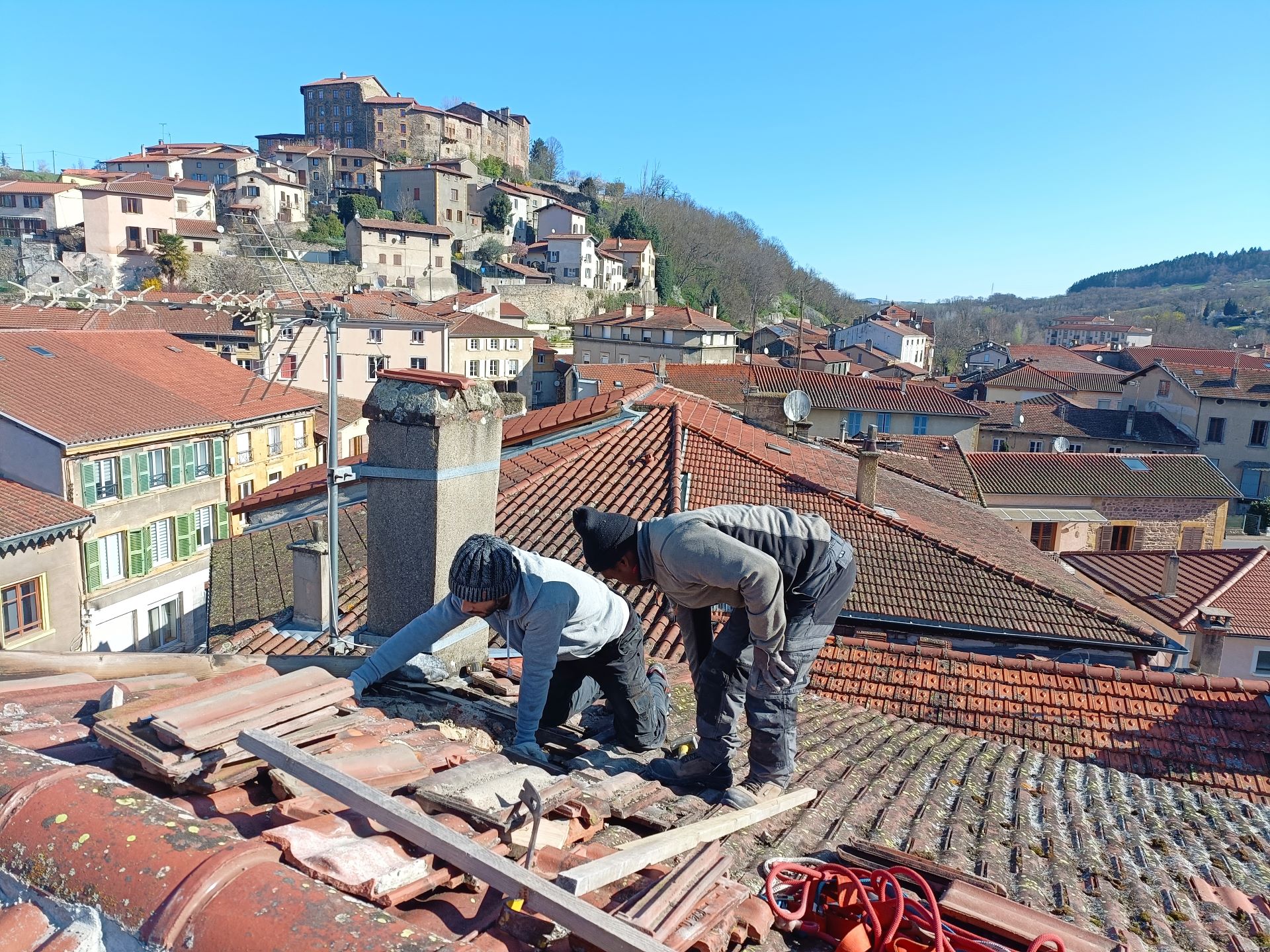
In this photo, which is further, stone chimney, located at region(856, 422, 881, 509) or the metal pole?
stone chimney, located at region(856, 422, 881, 509)

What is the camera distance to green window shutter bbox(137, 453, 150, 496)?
73.8 feet

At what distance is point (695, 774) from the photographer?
388 cm

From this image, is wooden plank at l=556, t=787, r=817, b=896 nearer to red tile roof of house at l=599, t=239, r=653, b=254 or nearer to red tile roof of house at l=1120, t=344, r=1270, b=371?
red tile roof of house at l=1120, t=344, r=1270, b=371

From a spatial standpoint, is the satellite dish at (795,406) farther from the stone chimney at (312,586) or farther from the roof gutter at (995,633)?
the stone chimney at (312,586)

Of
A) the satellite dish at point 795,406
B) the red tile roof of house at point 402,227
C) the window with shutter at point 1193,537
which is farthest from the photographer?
the red tile roof of house at point 402,227

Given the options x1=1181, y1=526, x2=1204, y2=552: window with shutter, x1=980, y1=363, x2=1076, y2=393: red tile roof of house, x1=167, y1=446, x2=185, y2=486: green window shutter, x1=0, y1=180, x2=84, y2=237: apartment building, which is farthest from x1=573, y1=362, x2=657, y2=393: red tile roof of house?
x1=0, y1=180, x2=84, y2=237: apartment building

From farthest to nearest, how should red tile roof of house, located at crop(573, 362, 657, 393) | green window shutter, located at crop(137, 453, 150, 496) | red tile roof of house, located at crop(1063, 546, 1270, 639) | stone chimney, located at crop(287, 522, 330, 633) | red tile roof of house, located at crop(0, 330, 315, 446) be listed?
1. red tile roof of house, located at crop(573, 362, 657, 393)
2. green window shutter, located at crop(137, 453, 150, 496)
3. red tile roof of house, located at crop(0, 330, 315, 446)
4. red tile roof of house, located at crop(1063, 546, 1270, 639)
5. stone chimney, located at crop(287, 522, 330, 633)

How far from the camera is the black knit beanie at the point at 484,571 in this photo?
365 cm

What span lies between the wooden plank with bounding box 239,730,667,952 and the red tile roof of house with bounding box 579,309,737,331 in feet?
163

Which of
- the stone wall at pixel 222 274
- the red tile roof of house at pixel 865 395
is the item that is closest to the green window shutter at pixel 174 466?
the red tile roof of house at pixel 865 395

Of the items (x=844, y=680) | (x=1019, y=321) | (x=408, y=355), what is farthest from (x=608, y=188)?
(x=844, y=680)

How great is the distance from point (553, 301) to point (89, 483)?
47.3m

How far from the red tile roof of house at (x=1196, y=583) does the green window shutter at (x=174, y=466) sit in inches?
908

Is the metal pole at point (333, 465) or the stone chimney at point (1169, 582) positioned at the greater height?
the metal pole at point (333, 465)
